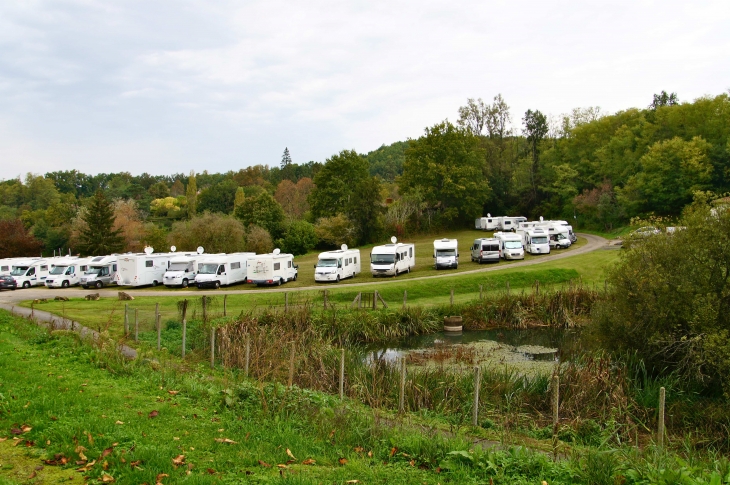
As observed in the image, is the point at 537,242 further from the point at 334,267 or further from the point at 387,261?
the point at 334,267

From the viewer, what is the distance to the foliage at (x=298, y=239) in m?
61.4

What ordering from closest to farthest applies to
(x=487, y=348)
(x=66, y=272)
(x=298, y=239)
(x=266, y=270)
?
(x=487, y=348) < (x=266, y=270) < (x=66, y=272) < (x=298, y=239)

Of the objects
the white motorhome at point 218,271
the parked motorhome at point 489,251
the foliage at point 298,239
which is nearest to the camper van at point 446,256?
the parked motorhome at point 489,251

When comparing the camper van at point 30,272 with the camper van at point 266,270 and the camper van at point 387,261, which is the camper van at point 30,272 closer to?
the camper van at point 266,270

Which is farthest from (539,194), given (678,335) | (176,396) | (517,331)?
(176,396)

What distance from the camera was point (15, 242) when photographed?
Answer: 197 ft

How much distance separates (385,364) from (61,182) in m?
142

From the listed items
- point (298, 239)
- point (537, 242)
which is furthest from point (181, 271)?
point (537, 242)

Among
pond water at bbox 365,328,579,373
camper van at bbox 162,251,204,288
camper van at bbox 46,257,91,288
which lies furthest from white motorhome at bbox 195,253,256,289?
pond water at bbox 365,328,579,373

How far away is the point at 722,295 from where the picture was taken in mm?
14906

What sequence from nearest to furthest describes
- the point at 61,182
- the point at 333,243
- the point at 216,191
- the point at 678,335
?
the point at 678,335, the point at 333,243, the point at 216,191, the point at 61,182

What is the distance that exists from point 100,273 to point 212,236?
1436 centimetres

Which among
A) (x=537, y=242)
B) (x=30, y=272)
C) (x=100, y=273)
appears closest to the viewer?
(x=100, y=273)

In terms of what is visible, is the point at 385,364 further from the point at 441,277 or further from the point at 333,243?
the point at 333,243
